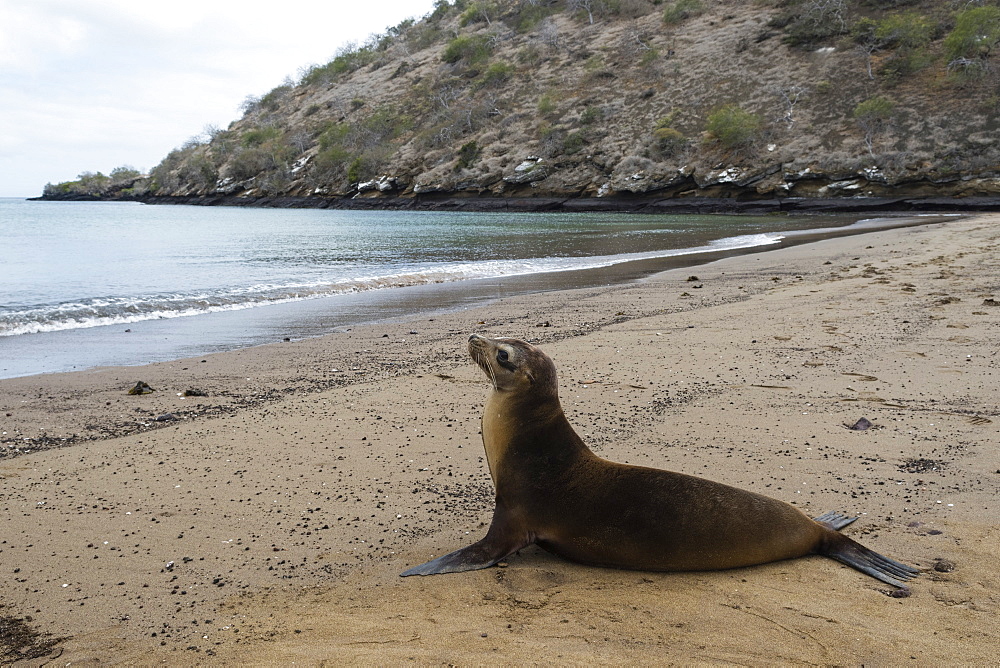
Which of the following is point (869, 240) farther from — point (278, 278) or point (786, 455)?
point (786, 455)

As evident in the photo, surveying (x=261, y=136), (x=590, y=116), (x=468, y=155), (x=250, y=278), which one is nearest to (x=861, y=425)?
(x=250, y=278)

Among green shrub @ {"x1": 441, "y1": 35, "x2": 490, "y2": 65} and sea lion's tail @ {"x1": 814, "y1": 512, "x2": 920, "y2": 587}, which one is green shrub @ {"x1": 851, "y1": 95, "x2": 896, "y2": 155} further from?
sea lion's tail @ {"x1": 814, "y1": 512, "x2": 920, "y2": 587}

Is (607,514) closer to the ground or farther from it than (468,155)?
closer to the ground

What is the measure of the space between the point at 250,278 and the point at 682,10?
2536 inches

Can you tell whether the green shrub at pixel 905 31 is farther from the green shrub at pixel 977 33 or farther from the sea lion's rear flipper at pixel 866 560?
the sea lion's rear flipper at pixel 866 560

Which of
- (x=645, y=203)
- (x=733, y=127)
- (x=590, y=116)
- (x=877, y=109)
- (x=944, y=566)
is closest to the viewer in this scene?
(x=944, y=566)

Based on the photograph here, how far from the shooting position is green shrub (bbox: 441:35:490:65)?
79.4m

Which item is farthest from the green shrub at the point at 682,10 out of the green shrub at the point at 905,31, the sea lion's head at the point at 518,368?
the sea lion's head at the point at 518,368

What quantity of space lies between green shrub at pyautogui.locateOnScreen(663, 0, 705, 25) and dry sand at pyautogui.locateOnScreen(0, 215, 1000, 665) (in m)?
68.4

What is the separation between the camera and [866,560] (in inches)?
117

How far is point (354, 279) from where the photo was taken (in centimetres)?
1522

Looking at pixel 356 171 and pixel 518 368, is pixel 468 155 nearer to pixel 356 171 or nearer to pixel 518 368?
pixel 356 171

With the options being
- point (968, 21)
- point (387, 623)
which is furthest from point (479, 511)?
point (968, 21)

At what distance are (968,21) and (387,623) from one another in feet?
185
